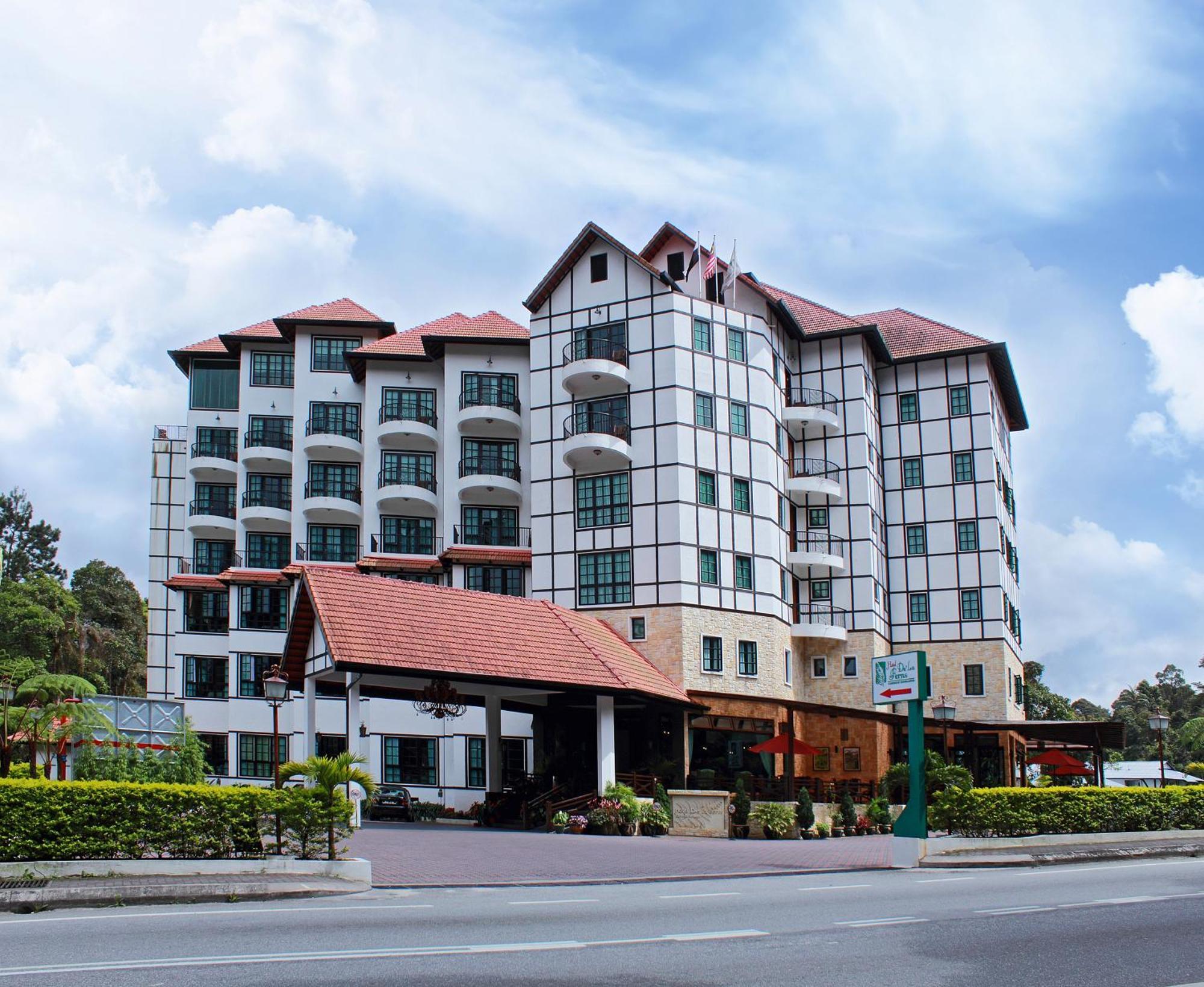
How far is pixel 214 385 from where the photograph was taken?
56.3m

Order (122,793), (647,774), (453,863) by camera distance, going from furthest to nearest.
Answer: (647,774)
(453,863)
(122,793)

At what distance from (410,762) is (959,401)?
2612 cm

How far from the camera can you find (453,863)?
70.0 feet

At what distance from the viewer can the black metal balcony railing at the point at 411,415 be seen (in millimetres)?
51875

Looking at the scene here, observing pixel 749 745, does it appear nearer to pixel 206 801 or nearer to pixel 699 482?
pixel 699 482

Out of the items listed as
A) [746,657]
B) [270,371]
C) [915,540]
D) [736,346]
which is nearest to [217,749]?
[270,371]

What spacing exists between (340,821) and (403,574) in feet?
102

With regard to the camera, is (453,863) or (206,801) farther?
(453,863)

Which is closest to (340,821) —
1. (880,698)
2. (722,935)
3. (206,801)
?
(206,801)

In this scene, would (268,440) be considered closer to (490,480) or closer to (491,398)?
(491,398)

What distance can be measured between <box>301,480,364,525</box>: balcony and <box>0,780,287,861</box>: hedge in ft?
111

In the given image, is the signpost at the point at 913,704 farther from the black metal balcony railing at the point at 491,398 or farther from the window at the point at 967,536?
the black metal balcony railing at the point at 491,398

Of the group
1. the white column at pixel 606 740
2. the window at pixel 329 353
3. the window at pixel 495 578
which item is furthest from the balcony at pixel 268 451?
the white column at pixel 606 740

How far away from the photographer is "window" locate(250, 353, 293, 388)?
54844 mm
